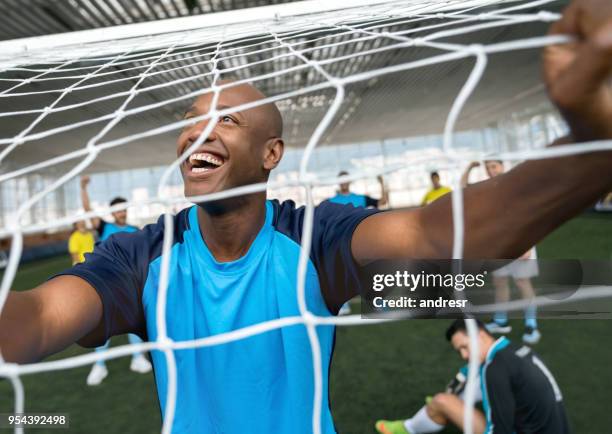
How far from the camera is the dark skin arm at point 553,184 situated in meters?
0.36

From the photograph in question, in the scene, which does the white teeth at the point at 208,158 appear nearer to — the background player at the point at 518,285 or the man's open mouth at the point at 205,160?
the man's open mouth at the point at 205,160

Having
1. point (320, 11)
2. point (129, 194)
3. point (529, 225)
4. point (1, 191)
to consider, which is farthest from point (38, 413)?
point (129, 194)

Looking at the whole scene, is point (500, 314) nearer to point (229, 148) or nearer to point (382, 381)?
point (382, 381)

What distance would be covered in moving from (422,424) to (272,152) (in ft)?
4.35

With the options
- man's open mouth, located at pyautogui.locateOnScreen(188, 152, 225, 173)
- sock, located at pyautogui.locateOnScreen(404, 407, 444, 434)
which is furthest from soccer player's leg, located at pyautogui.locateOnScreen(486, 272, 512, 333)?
man's open mouth, located at pyautogui.locateOnScreen(188, 152, 225, 173)

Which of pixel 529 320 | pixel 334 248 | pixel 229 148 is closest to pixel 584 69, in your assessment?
pixel 334 248

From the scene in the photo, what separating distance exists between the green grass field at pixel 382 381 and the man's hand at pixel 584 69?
158 centimetres

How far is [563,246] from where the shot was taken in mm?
5176

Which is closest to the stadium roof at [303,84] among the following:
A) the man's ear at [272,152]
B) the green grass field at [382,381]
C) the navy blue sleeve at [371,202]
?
the man's ear at [272,152]

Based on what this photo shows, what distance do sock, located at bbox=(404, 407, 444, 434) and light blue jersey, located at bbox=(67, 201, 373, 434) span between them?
41.5 inches

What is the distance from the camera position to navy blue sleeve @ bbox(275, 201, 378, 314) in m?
0.63

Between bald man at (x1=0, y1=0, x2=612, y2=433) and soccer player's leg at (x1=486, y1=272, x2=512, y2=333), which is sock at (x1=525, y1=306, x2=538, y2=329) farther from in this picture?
bald man at (x1=0, y1=0, x2=612, y2=433)

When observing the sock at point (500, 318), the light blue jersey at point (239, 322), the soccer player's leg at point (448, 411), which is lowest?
the soccer player's leg at point (448, 411)

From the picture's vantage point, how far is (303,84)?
6.14 metres
